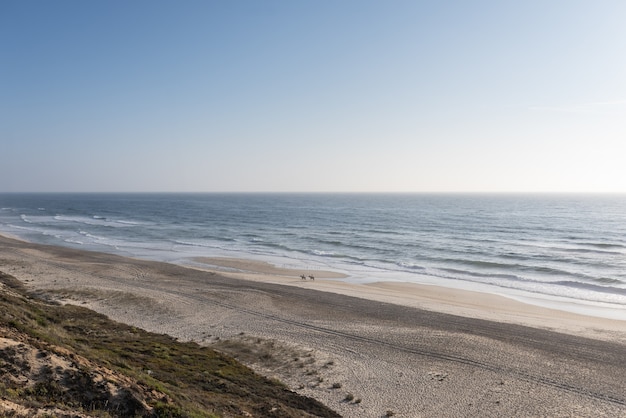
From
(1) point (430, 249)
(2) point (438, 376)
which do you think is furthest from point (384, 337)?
(1) point (430, 249)

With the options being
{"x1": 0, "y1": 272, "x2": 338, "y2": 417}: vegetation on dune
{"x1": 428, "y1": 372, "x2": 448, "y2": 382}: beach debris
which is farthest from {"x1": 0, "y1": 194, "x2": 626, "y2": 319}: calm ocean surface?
{"x1": 0, "y1": 272, "x2": 338, "y2": 417}: vegetation on dune

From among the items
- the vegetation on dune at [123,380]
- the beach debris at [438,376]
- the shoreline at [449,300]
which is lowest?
the shoreline at [449,300]

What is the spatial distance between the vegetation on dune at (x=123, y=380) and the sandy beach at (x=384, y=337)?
182cm

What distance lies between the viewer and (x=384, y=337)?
2433 centimetres

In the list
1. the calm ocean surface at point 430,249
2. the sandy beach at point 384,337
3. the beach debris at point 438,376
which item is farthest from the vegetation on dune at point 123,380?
the calm ocean surface at point 430,249

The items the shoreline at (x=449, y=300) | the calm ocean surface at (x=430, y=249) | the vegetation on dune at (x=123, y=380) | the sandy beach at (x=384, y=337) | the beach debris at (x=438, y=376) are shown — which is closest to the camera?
the vegetation on dune at (x=123, y=380)

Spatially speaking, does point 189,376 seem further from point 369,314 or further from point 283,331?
point 369,314

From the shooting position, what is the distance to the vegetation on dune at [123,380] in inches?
408

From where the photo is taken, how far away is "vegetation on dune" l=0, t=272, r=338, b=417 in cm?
1036

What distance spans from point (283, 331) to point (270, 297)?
28.9 ft

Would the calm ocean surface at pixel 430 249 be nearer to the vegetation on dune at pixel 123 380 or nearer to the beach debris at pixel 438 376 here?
the beach debris at pixel 438 376

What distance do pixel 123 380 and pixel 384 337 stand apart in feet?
50.8

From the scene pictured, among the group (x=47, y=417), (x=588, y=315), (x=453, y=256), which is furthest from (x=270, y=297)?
(x=453, y=256)

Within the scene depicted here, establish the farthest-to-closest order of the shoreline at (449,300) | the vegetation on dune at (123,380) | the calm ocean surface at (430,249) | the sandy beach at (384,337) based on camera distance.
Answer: the calm ocean surface at (430,249) < the shoreline at (449,300) < the sandy beach at (384,337) < the vegetation on dune at (123,380)
